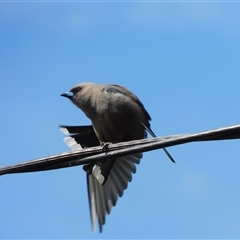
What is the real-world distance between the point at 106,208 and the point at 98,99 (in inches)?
62.6

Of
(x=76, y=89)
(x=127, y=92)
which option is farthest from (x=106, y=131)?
(x=76, y=89)

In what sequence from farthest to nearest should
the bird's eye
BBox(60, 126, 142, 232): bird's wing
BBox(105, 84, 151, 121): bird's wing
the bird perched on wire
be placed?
1. the bird's eye
2. BBox(60, 126, 142, 232): bird's wing
3. BBox(105, 84, 151, 121): bird's wing
4. the bird perched on wire

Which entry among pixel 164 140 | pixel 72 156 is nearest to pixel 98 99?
pixel 72 156

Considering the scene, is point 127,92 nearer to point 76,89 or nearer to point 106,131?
point 106,131

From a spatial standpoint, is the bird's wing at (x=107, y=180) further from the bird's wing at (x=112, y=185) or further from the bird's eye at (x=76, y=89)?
the bird's eye at (x=76, y=89)

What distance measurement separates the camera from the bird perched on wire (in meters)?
7.75

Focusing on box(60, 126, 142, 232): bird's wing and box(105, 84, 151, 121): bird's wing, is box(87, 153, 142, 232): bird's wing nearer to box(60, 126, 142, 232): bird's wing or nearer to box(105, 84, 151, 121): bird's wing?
box(60, 126, 142, 232): bird's wing

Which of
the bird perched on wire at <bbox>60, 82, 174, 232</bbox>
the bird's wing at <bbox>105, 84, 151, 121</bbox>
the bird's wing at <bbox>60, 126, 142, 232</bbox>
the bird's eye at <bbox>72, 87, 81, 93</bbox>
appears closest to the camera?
the bird perched on wire at <bbox>60, 82, 174, 232</bbox>

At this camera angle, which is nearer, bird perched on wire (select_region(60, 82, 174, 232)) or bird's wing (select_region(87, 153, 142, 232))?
bird perched on wire (select_region(60, 82, 174, 232))

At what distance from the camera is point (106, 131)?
7.79 m

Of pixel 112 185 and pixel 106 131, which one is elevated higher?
pixel 106 131

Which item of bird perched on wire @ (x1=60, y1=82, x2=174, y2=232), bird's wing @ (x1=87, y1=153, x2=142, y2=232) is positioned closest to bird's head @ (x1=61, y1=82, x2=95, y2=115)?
bird perched on wire @ (x1=60, y1=82, x2=174, y2=232)

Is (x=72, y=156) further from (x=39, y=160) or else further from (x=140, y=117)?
(x=140, y=117)

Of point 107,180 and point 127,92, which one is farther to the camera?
point 107,180
